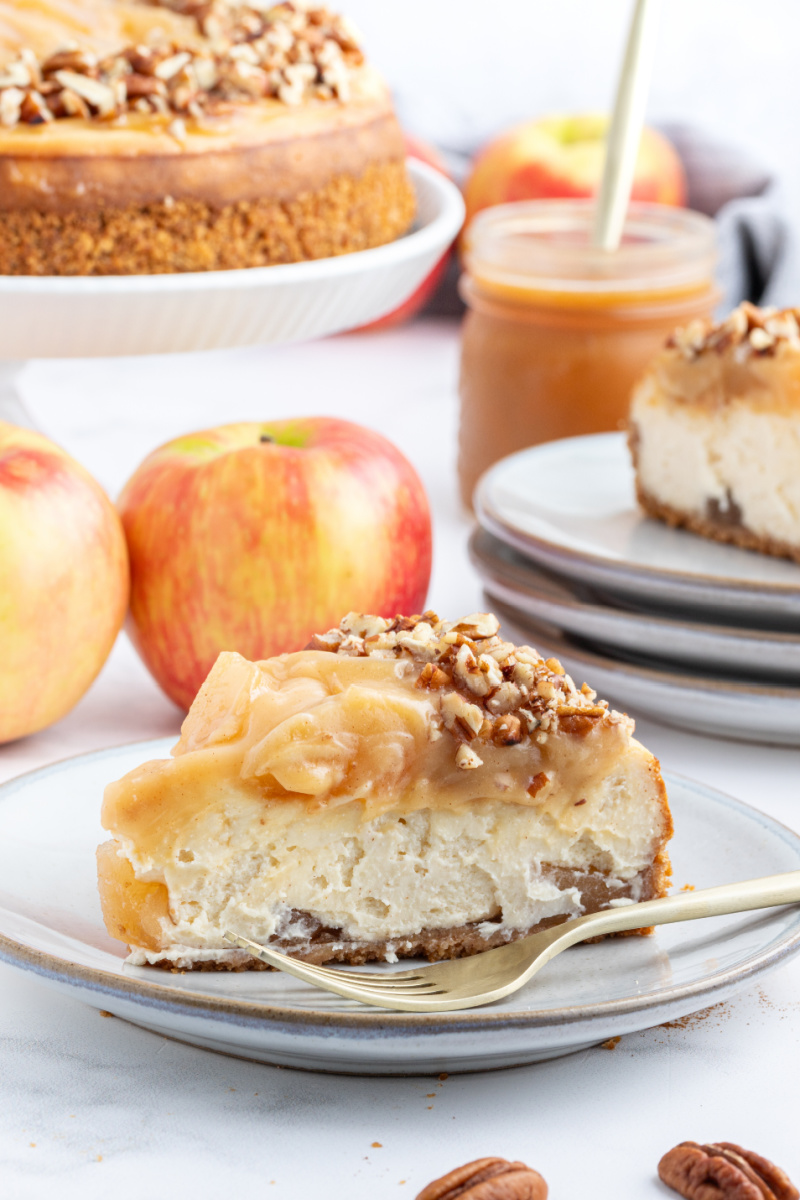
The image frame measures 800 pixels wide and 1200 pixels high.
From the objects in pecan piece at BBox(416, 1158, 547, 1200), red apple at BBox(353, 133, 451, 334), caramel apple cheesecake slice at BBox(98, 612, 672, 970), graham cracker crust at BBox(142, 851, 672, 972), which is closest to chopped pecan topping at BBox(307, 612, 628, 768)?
caramel apple cheesecake slice at BBox(98, 612, 672, 970)

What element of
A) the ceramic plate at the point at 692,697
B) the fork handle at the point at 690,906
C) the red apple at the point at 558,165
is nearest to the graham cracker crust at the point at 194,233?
the ceramic plate at the point at 692,697

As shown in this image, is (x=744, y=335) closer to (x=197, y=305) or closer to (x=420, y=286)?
(x=197, y=305)

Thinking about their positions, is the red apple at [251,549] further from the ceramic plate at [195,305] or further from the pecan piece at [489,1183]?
Result: the pecan piece at [489,1183]

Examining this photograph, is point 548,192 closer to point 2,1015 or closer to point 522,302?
point 522,302

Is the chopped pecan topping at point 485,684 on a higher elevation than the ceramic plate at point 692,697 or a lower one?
higher

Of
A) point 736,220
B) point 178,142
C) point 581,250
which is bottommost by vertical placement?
point 736,220

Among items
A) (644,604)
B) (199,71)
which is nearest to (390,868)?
(644,604)

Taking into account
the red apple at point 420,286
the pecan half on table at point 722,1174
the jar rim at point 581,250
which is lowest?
the red apple at point 420,286

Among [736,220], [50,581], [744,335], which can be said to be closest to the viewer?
[50,581]
